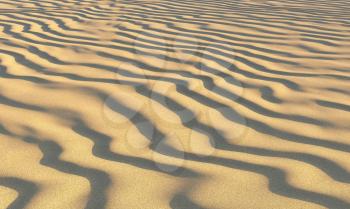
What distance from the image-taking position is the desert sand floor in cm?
169

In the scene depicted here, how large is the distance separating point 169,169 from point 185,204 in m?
0.26

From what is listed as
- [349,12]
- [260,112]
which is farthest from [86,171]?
[349,12]

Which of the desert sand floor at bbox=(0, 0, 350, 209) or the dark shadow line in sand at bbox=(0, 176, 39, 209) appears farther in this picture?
the desert sand floor at bbox=(0, 0, 350, 209)

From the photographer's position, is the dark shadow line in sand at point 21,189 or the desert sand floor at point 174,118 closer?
the dark shadow line in sand at point 21,189

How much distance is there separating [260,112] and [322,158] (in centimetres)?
57

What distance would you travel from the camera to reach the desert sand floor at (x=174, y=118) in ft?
5.53

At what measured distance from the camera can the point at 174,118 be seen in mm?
2344

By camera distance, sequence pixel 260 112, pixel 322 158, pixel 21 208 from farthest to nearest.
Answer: pixel 260 112
pixel 322 158
pixel 21 208

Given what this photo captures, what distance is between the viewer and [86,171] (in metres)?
1.80

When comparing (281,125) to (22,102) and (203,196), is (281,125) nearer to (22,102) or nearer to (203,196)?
(203,196)

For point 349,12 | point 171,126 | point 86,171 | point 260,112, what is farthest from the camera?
point 349,12

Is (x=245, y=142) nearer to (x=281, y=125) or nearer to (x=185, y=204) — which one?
(x=281, y=125)

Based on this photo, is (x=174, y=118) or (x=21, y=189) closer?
(x=21, y=189)

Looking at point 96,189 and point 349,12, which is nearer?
point 96,189
